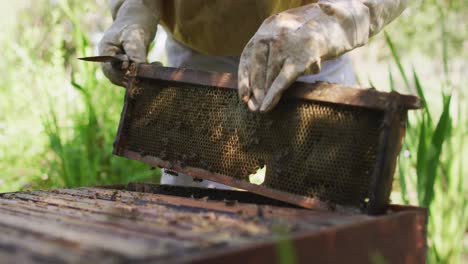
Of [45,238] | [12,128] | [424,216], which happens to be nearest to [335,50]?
[424,216]

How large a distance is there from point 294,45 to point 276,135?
268 millimetres

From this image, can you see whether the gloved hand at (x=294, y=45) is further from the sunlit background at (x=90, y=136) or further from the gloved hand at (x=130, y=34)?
the gloved hand at (x=130, y=34)

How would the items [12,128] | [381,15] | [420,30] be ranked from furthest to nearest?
[420,30] < [12,128] < [381,15]

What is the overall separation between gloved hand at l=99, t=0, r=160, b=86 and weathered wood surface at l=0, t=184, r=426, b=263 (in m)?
0.76

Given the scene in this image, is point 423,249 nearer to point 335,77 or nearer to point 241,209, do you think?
point 241,209

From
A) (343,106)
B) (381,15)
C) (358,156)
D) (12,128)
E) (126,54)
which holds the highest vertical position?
(381,15)

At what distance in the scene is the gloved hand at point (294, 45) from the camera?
59.1 inches

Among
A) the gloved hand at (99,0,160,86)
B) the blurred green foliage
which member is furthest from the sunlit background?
the gloved hand at (99,0,160,86)

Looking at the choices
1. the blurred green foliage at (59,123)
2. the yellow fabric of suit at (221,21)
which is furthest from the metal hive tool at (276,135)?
the blurred green foliage at (59,123)

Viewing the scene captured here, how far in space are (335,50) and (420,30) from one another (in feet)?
26.5

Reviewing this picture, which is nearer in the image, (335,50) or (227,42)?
(335,50)

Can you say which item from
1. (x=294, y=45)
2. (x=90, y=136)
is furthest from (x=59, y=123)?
(x=294, y=45)

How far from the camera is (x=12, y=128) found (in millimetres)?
3859

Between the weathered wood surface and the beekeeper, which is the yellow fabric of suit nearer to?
the beekeeper
